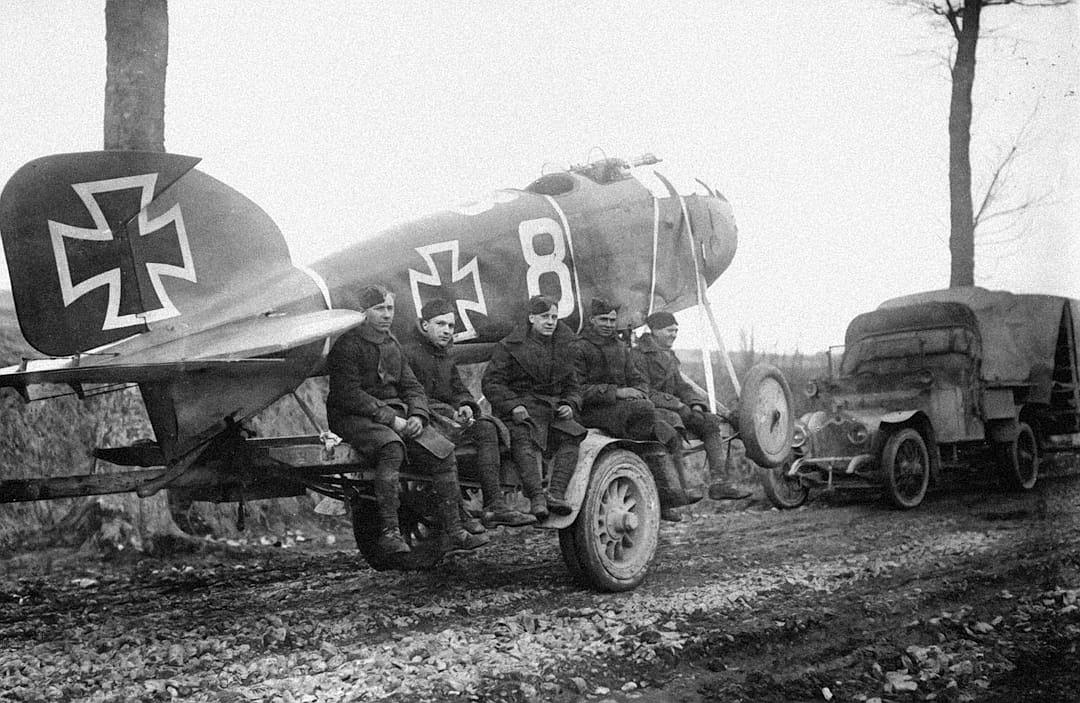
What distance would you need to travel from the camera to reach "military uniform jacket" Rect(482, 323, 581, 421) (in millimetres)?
5898

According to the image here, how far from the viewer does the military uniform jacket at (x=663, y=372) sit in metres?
6.84

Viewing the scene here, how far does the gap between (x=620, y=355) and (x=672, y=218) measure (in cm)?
164

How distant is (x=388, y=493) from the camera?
5.00 metres

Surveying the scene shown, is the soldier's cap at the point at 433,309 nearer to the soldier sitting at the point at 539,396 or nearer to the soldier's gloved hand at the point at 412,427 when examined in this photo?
the soldier sitting at the point at 539,396

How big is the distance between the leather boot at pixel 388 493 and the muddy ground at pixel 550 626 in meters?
0.45

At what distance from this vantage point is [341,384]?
514 centimetres

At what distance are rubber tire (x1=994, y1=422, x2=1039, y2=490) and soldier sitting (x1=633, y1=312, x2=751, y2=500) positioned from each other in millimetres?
5692

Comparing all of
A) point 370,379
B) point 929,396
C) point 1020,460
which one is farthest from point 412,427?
point 1020,460

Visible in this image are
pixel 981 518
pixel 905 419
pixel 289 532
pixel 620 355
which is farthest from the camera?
pixel 905 419

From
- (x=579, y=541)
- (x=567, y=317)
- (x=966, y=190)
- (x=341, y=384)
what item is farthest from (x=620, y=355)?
(x=966, y=190)

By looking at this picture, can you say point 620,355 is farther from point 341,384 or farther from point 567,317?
point 341,384

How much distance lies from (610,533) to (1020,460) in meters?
7.73

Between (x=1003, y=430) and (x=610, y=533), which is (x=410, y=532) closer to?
(x=610, y=533)

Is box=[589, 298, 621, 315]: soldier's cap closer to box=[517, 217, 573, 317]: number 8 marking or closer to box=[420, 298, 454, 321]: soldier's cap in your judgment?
box=[517, 217, 573, 317]: number 8 marking
